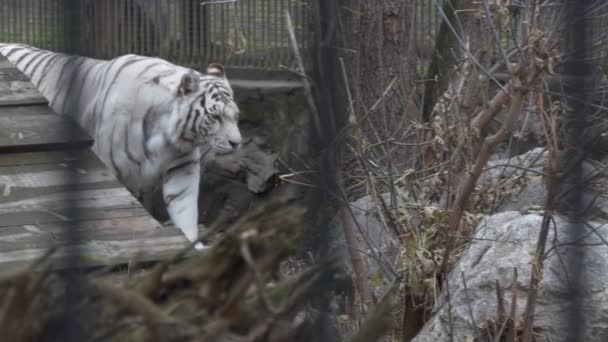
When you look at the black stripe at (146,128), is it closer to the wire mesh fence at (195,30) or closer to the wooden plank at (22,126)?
the wire mesh fence at (195,30)

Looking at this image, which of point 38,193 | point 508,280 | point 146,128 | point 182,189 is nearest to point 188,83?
point 146,128

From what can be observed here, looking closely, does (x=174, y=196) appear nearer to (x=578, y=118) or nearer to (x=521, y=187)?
(x=521, y=187)

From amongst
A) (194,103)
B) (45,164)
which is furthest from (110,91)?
(45,164)

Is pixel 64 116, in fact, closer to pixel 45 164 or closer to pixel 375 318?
pixel 375 318

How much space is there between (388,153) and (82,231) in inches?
114

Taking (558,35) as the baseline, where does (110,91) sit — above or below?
below

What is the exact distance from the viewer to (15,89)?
432 cm

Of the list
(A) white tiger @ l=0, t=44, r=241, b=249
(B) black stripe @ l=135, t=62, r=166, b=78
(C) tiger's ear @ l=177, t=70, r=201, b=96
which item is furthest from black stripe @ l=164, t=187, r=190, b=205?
(B) black stripe @ l=135, t=62, r=166, b=78

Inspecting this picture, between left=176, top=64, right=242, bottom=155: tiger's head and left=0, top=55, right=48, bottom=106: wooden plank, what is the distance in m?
1.87

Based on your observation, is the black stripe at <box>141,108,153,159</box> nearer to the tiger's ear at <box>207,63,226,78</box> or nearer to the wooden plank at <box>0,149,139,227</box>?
the tiger's ear at <box>207,63,226,78</box>

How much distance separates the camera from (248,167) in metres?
8.86

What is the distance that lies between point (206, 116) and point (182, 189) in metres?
0.53

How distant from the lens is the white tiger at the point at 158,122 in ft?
20.9

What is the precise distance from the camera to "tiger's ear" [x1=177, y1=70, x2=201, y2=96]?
6598mm
